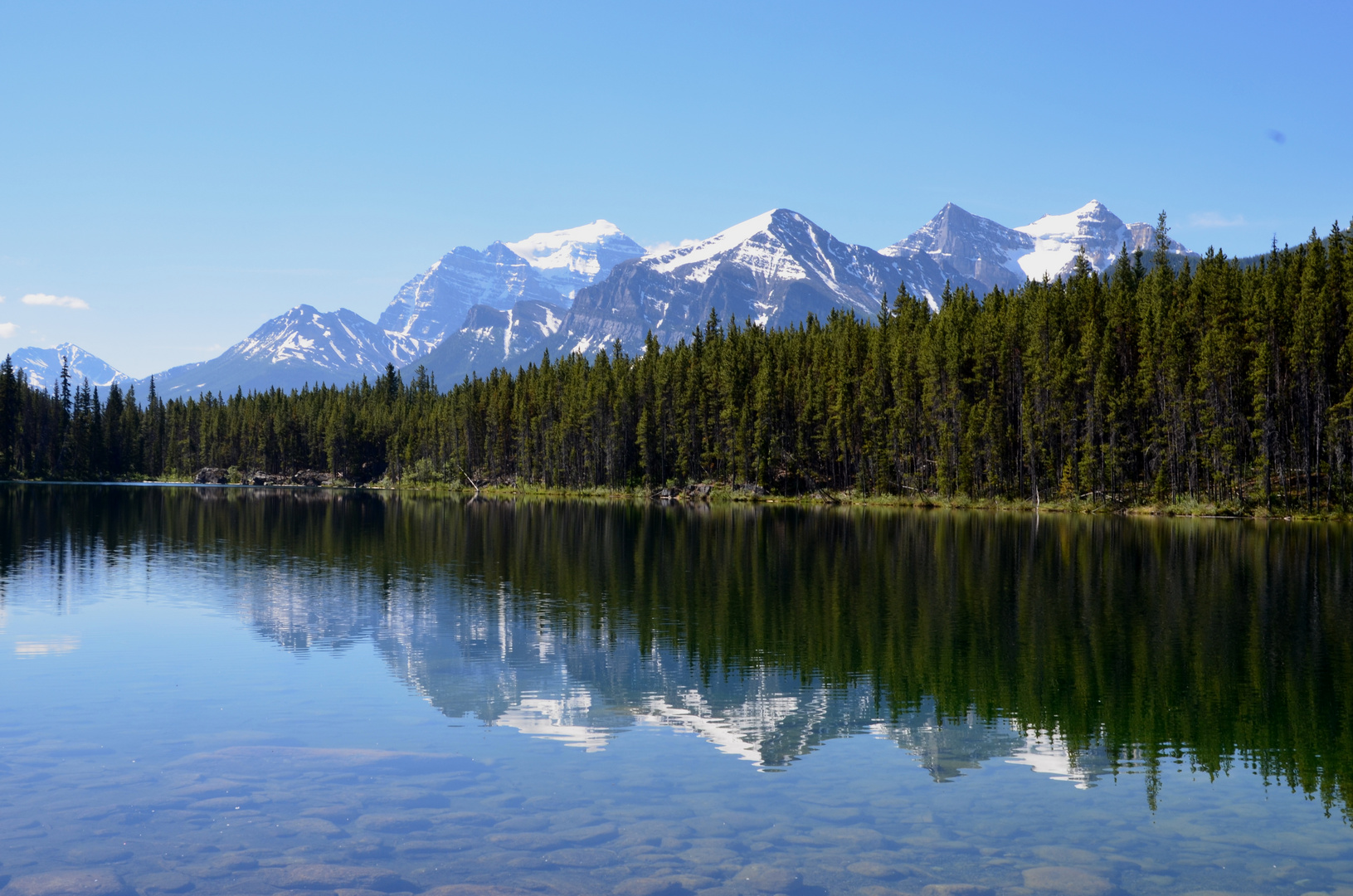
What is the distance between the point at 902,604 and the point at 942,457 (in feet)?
277

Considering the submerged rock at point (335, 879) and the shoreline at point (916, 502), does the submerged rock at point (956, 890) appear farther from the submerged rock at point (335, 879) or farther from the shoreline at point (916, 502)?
the shoreline at point (916, 502)

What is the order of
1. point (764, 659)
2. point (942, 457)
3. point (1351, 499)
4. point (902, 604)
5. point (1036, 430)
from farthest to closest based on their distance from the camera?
→ point (942, 457) → point (1036, 430) → point (1351, 499) → point (902, 604) → point (764, 659)

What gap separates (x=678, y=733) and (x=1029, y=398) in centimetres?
10025

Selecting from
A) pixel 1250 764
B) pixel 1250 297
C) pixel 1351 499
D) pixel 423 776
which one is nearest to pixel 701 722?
pixel 423 776

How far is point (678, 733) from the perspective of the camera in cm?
1981

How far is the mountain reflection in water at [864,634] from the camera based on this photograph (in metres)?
19.8

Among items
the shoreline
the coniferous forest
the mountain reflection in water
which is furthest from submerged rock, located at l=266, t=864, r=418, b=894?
the coniferous forest

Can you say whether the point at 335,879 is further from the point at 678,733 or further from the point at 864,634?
the point at 864,634

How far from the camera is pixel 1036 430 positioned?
109m

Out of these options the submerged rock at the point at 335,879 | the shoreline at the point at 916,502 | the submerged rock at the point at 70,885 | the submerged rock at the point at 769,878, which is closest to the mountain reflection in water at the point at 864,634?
the submerged rock at the point at 769,878

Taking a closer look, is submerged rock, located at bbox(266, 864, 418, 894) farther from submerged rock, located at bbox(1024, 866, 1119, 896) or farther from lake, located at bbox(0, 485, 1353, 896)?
submerged rock, located at bbox(1024, 866, 1119, 896)

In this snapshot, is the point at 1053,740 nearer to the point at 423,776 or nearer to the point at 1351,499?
the point at 423,776

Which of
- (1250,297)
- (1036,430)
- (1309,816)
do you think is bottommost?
Result: (1309,816)

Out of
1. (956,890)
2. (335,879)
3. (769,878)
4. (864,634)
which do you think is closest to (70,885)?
(335,879)
